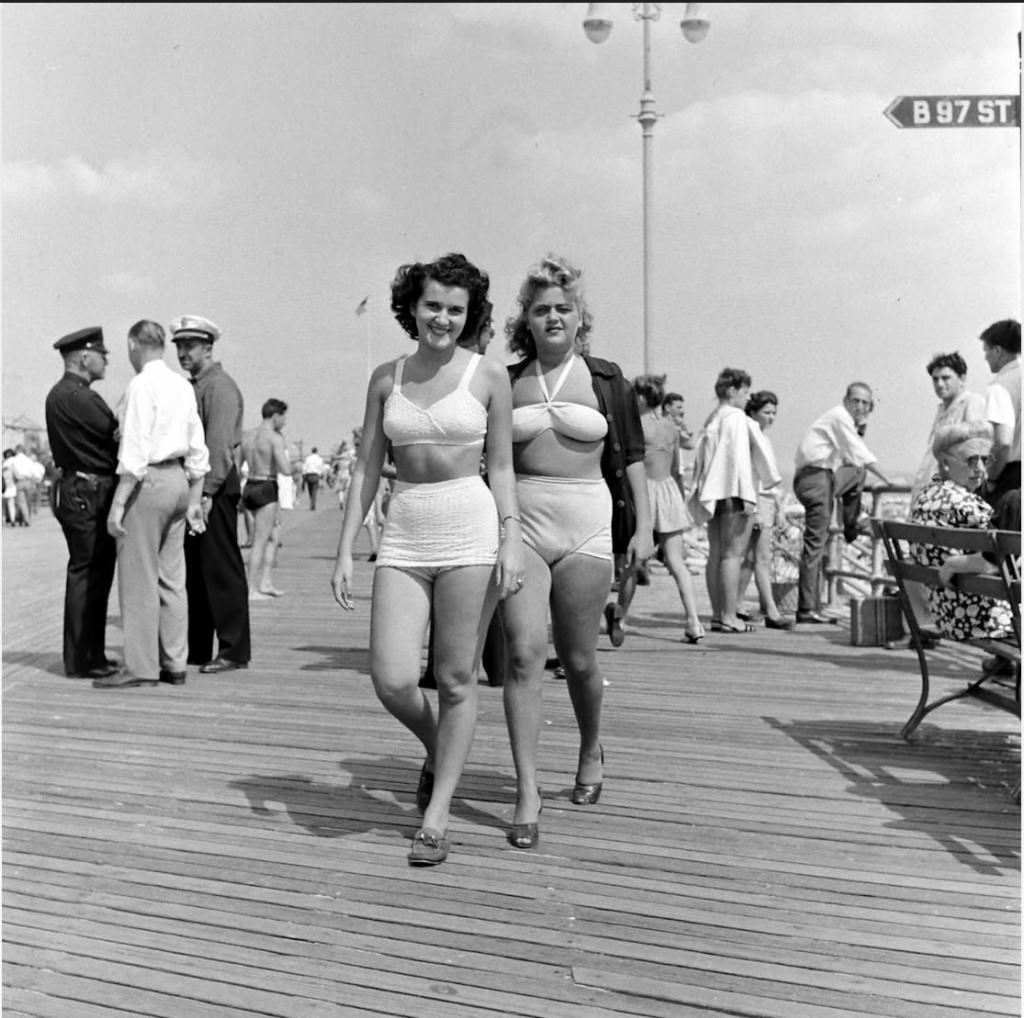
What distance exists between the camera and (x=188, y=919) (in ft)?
10.7

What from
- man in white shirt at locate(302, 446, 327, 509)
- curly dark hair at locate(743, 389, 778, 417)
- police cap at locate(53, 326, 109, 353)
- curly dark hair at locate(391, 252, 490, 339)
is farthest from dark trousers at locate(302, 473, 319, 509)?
curly dark hair at locate(391, 252, 490, 339)

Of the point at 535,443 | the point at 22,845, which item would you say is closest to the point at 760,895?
the point at 535,443

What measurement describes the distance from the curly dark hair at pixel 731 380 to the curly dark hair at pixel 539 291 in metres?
4.98

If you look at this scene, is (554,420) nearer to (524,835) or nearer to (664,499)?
(524,835)

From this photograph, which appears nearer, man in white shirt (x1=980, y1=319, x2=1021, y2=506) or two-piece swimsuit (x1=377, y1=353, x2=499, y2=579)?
two-piece swimsuit (x1=377, y1=353, x2=499, y2=579)

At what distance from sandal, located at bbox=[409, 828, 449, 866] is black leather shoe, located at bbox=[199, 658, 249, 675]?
3.79 meters

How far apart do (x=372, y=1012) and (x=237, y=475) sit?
16.8 feet

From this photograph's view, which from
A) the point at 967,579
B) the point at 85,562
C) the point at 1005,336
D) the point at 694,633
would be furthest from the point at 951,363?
the point at 85,562

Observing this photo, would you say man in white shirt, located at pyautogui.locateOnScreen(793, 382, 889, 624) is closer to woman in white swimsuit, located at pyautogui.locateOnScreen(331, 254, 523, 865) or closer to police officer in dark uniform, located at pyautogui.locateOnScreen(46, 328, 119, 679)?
police officer in dark uniform, located at pyautogui.locateOnScreen(46, 328, 119, 679)

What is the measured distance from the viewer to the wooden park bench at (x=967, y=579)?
4.17 m

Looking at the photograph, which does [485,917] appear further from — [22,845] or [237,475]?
[237,475]

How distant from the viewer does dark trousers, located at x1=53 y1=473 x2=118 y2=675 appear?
23.0 feet

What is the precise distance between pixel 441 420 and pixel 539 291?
0.65m

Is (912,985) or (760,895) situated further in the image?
(760,895)
